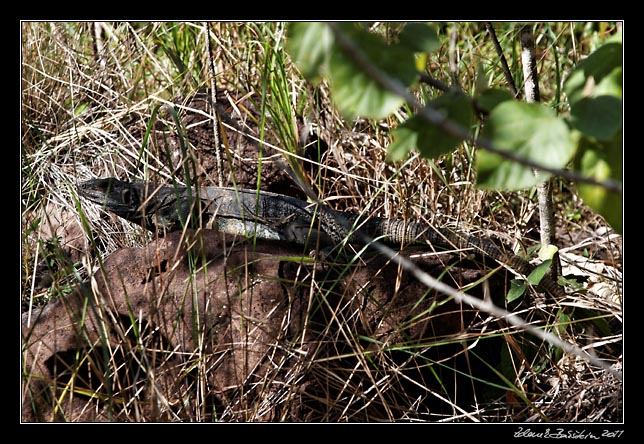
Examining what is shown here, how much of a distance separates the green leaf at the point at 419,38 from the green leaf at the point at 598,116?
378 mm

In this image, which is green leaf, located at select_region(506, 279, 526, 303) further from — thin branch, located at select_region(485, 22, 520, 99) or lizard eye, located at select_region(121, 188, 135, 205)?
lizard eye, located at select_region(121, 188, 135, 205)

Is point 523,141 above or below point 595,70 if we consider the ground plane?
below

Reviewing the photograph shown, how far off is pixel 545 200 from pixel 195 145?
240 cm

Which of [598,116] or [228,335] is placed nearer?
[598,116]

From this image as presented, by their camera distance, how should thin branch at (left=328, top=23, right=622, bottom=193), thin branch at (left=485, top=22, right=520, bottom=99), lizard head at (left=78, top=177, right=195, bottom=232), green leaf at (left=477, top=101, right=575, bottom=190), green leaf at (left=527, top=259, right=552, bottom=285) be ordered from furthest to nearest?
1. lizard head at (left=78, top=177, right=195, bottom=232)
2. thin branch at (left=485, top=22, right=520, bottom=99)
3. green leaf at (left=527, top=259, right=552, bottom=285)
4. green leaf at (left=477, top=101, right=575, bottom=190)
5. thin branch at (left=328, top=23, right=622, bottom=193)

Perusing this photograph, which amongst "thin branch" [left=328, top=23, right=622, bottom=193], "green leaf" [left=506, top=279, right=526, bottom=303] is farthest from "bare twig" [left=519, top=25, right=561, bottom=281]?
"thin branch" [left=328, top=23, right=622, bottom=193]

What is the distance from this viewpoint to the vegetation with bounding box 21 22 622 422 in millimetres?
1639

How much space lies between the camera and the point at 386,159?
2.04 meters

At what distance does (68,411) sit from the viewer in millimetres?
2879

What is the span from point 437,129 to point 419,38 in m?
0.22

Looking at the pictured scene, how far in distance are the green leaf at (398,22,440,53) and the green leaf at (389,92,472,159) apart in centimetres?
15

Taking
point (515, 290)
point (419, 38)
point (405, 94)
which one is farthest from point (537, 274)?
point (405, 94)

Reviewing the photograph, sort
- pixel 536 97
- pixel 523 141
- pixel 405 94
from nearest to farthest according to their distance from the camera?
pixel 405 94, pixel 523 141, pixel 536 97

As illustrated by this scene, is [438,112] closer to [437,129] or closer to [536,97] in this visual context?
[437,129]
